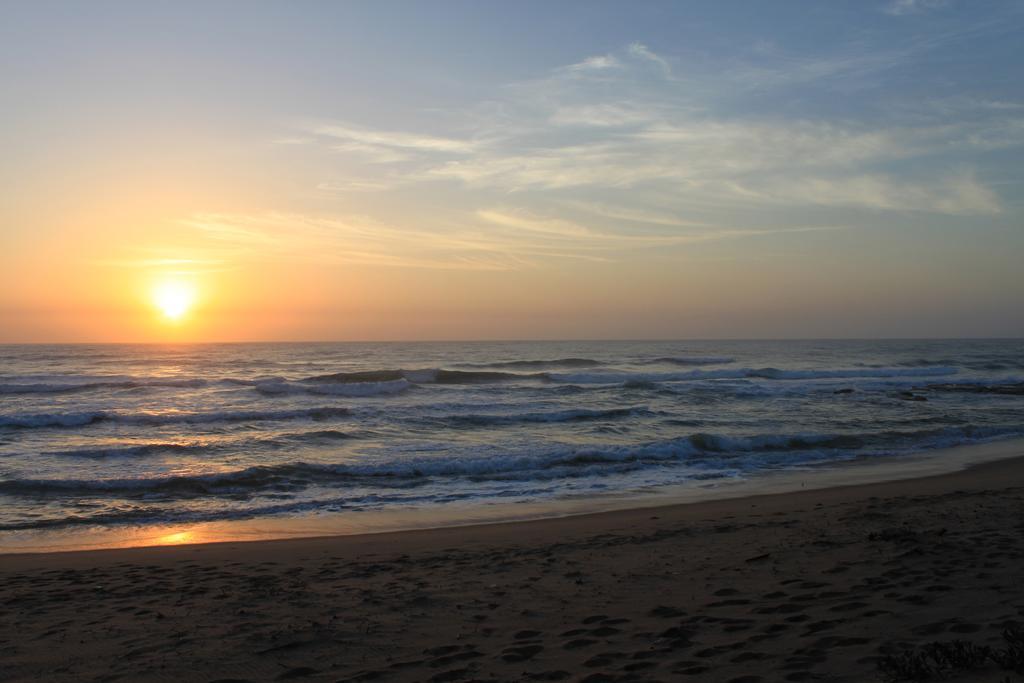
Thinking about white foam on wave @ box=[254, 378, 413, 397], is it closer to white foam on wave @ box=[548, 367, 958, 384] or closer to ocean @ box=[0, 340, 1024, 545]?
ocean @ box=[0, 340, 1024, 545]

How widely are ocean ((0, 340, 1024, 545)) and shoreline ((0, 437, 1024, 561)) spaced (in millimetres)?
358

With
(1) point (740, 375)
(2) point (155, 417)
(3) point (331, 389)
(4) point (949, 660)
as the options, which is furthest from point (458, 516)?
(1) point (740, 375)

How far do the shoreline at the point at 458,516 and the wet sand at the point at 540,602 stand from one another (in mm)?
745

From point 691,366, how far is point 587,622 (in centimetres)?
5643

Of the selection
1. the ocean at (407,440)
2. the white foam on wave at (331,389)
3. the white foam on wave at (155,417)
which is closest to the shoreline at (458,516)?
the ocean at (407,440)

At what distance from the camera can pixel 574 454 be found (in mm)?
15922

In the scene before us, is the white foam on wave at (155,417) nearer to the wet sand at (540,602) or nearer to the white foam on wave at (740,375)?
the wet sand at (540,602)

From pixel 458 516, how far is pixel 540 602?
490cm

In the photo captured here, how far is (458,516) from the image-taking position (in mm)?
10602

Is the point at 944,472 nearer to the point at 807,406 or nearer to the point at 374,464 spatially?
the point at 374,464

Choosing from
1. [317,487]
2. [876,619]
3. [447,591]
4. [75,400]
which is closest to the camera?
[876,619]

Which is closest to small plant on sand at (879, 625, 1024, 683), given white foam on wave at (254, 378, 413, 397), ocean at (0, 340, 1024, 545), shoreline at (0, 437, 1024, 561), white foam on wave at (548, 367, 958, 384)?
shoreline at (0, 437, 1024, 561)

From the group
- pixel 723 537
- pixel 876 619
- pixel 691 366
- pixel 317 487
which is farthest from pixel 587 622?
pixel 691 366

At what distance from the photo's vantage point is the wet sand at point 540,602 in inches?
177
